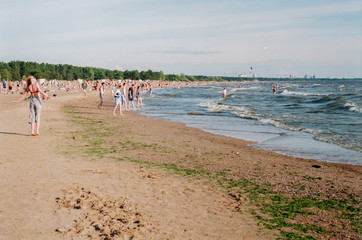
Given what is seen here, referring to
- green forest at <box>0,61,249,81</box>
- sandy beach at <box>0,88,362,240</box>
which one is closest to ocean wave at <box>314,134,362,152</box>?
sandy beach at <box>0,88,362,240</box>

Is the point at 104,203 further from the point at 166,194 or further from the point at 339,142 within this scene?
the point at 339,142

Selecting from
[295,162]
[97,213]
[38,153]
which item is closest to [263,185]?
[295,162]

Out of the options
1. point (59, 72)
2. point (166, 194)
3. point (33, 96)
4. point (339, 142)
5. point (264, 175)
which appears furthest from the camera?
point (59, 72)

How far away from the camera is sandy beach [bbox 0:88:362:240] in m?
4.30

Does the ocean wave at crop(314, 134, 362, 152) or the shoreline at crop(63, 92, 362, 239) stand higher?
the shoreline at crop(63, 92, 362, 239)

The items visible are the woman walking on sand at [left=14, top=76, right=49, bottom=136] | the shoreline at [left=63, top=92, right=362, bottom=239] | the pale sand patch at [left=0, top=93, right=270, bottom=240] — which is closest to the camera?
the pale sand patch at [left=0, top=93, right=270, bottom=240]

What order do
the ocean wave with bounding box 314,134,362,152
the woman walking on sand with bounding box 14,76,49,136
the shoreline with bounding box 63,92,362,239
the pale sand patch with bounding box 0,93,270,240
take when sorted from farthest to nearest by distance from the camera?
the ocean wave with bounding box 314,134,362,152 → the woman walking on sand with bounding box 14,76,49,136 → the shoreline with bounding box 63,92,362,239 → the pale sand patch with bounding box 0,93,270,240

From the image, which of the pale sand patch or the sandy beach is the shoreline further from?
the pale sand patch

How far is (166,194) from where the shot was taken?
571 centimetres

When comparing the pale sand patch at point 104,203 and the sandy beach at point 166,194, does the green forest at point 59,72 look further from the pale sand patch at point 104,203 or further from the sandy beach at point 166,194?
the pale sand patch at point 104,203

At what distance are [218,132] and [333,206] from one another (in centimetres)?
1002

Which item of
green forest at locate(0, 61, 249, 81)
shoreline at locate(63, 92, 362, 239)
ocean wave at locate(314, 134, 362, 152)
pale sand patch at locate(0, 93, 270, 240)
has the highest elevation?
green forest at locate(0, 61, 249, 81)

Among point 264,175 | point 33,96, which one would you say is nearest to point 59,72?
point 33,96

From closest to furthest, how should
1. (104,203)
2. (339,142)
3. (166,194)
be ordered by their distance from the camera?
(104,203) → (166,194) → (339,142)
